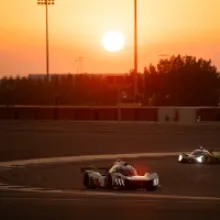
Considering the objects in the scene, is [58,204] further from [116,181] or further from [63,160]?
[63,160]

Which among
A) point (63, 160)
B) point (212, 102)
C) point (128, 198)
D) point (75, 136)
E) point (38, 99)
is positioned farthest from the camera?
point (38, 99)

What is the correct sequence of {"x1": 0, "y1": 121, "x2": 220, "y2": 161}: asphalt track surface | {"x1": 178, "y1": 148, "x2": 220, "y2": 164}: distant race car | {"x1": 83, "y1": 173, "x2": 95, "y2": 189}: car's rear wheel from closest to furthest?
{"x1": 83, "y1": 173, "x2": 95, "y2": 189}: car's rear wheel < {"x1": 178, "y1": 148, "x2": 220, "y2": 164}: distant race car < {"x1": 0, "y1": 121, "x2": 220, "y2": 161}: asphalt track surface

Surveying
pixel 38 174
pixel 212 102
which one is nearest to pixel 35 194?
pixel 38 174

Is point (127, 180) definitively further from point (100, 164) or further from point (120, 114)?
point (120, 114)

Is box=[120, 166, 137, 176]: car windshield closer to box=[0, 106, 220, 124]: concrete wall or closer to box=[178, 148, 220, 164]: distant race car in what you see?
box=[178, 148, 220, 164]: distant race car

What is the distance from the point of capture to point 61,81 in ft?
515

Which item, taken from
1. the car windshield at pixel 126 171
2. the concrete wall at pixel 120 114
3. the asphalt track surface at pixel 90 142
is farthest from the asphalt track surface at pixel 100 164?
the concrete wall at pixel 120 114

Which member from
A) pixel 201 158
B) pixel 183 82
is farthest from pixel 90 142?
pixel 183 82

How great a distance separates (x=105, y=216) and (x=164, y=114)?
61.0 metres

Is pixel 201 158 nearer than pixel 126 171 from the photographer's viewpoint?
No

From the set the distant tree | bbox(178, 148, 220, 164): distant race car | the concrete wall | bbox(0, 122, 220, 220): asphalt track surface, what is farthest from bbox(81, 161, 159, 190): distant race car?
the distant tree

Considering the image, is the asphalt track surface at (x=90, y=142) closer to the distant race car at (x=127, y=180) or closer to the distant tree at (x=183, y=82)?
the distant race car at (x=127, y=180)

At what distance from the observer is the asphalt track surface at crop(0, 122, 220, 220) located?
48.5 feet

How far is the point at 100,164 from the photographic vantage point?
1233 inches
